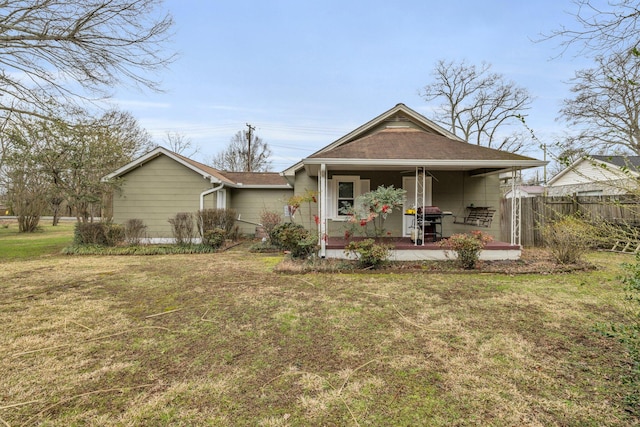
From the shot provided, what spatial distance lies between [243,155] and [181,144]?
21.7ft

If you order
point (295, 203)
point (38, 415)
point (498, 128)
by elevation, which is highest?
point (498, 128)

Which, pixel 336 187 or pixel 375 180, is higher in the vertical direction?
pixel 375 180

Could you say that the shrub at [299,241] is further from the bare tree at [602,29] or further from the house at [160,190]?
the bare tree at [602,29]

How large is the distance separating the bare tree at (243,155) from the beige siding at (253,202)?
20.2 meters

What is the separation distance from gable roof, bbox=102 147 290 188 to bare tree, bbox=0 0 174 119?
4.10 m

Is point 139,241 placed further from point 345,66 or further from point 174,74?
point 345,66

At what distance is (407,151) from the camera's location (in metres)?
8.30

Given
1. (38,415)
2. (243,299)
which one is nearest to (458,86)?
(243,299)

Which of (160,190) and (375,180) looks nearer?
(375,180)

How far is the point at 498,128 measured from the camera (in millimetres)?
25266

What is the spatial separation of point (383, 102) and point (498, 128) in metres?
11.2

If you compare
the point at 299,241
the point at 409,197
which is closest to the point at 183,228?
the point at 299,241

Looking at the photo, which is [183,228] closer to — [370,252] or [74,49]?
[74,49]

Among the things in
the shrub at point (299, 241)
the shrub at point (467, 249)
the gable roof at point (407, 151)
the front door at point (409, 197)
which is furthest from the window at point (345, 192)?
the shrub at point (467, 249)
